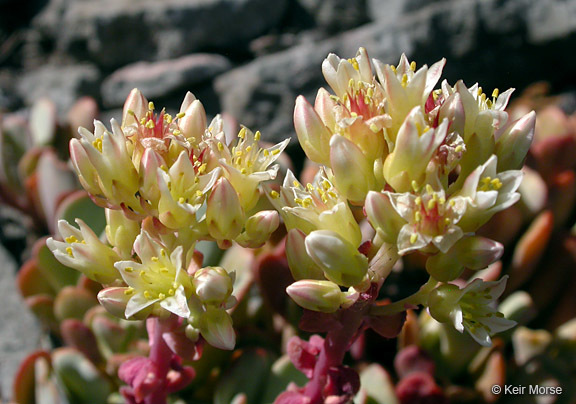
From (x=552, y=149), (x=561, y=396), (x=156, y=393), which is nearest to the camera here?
(x=156, y=393)

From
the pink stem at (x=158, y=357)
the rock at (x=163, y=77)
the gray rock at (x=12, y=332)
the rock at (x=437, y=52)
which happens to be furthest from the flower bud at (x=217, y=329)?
the rock at (x=163, y=77)

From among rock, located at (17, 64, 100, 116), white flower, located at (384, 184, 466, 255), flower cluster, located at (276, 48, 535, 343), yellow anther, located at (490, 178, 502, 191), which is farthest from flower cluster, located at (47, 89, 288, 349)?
rock, located at (17, 64, 100, 116)

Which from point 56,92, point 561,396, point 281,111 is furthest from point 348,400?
point 56,92

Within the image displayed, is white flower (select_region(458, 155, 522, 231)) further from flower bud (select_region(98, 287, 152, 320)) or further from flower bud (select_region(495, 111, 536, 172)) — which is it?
flower bud (select_region(98, 287, 152, 320))

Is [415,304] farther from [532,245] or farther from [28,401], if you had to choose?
[28,401]

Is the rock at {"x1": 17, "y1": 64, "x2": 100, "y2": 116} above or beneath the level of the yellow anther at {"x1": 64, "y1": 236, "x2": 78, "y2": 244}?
beneath

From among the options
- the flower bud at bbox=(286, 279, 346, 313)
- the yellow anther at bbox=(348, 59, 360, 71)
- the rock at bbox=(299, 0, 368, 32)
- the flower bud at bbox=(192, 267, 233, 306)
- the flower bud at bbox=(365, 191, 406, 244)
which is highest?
the yellow anther at bbox=(348, 59, 360, 71)
